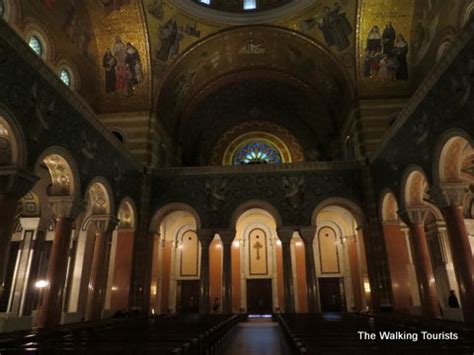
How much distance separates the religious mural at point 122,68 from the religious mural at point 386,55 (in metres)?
11.6

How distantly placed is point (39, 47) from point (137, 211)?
7861 millimetres

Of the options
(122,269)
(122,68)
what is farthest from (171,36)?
(122,269)

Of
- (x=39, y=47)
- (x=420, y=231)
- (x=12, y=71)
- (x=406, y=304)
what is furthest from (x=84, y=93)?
(x=406, y=304)

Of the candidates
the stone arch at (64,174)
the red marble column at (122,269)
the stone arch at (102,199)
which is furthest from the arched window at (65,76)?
the red marble column at (122,269)

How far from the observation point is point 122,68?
17688mm

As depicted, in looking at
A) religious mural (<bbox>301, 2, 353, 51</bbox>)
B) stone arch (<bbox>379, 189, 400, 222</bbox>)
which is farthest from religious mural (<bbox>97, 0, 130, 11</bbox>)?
stone arch (<bbox>379, 189, 400, 222</bbox>)

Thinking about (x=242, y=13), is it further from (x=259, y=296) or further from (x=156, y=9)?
(x=259, y=296)

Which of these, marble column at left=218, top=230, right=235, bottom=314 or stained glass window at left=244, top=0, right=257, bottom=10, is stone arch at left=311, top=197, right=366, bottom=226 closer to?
marble column at left=218, top=230, right=235, bottom=314

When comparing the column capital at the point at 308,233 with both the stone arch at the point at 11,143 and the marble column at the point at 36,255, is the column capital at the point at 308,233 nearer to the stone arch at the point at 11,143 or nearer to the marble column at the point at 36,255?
the marble column at the point at 36,255

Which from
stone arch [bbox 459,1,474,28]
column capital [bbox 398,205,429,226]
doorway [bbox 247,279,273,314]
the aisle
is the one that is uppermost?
stone arch [bbox 459,1,474,28]

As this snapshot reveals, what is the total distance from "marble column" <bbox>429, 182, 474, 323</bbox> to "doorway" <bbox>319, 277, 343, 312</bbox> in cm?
1254

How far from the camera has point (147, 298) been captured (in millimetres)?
15555

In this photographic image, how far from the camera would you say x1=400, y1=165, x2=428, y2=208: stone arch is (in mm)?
12117

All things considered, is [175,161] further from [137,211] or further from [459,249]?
[459,249]
